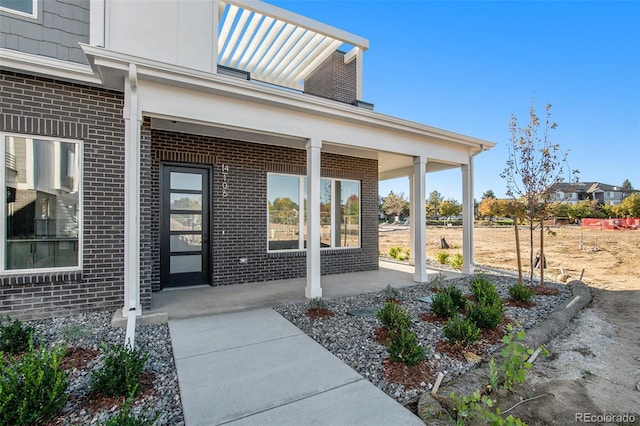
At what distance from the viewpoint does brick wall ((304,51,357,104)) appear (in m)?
8.49

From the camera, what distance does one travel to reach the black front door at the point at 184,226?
19.8 ft

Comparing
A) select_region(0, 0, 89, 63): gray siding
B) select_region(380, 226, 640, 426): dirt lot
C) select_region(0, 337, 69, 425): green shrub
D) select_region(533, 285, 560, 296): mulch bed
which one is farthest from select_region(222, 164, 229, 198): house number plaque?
select_region(533, 285, 560, 296): mulch bed

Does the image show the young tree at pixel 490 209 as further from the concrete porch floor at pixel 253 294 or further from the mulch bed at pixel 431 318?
the mulch bed at pixel 431 318

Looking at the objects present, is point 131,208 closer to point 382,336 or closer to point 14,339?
point 14,339

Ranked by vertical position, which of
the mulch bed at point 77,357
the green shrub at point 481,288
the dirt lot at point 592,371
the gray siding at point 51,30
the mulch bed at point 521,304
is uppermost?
the gray siding at point 51,30

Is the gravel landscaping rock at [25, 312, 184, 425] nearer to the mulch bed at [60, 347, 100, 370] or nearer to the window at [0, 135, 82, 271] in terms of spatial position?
the mulch bed at [60, 347, 100, 370]

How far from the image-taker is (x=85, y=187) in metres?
4.36

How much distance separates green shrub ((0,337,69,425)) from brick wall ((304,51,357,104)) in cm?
785

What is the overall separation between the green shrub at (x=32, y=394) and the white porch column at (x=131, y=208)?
5.88ft

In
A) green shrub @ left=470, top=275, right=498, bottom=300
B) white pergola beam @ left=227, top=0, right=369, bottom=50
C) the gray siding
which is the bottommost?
green shrub @ left=470, top=275, right=498, bottom=300

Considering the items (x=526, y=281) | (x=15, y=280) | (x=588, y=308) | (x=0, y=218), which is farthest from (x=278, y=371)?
(x=526, y=281)

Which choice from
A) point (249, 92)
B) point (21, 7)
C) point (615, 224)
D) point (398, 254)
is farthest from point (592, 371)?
point (615, 224)

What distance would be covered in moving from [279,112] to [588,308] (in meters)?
6.66

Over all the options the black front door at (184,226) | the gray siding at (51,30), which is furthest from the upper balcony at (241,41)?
the black front door at (184,226)
